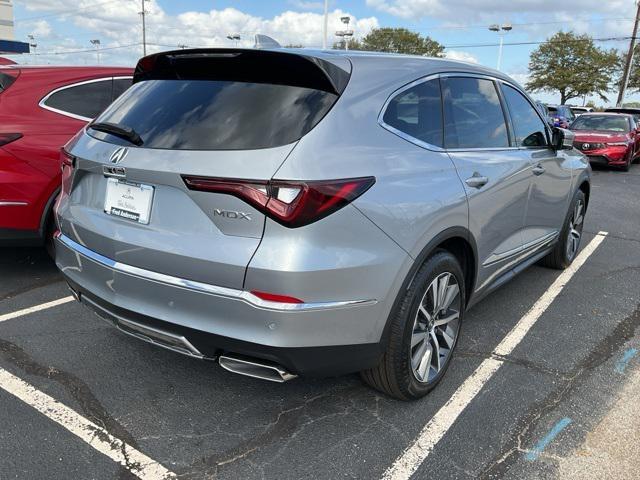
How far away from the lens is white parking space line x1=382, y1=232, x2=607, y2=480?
8.05 feet

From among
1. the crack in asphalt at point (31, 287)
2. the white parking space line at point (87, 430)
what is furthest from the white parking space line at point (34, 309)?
the white parking space line at point (87, 430)

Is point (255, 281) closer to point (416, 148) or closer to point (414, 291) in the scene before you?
point (414, 291)

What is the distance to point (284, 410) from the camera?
9.34ft

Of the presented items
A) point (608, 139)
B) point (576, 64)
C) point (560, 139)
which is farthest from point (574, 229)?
point (576, 64)

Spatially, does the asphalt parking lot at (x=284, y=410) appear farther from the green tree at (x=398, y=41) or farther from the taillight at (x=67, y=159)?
the green tree at (x=398, y=41)

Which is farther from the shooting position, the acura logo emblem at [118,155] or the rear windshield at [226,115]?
the acura logo emblem at [118,155]

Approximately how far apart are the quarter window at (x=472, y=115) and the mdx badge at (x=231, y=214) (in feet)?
4.34

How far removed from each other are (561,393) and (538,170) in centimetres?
166

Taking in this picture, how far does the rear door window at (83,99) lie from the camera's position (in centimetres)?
453

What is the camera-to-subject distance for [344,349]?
235cm

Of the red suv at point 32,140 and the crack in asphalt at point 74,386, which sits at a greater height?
the red suv at point 32,140

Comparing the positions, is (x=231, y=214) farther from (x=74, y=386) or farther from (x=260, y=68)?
(x=74, y=386)

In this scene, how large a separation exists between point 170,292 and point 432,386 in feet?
5.06

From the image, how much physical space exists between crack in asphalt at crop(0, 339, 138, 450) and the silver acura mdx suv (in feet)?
1.64
